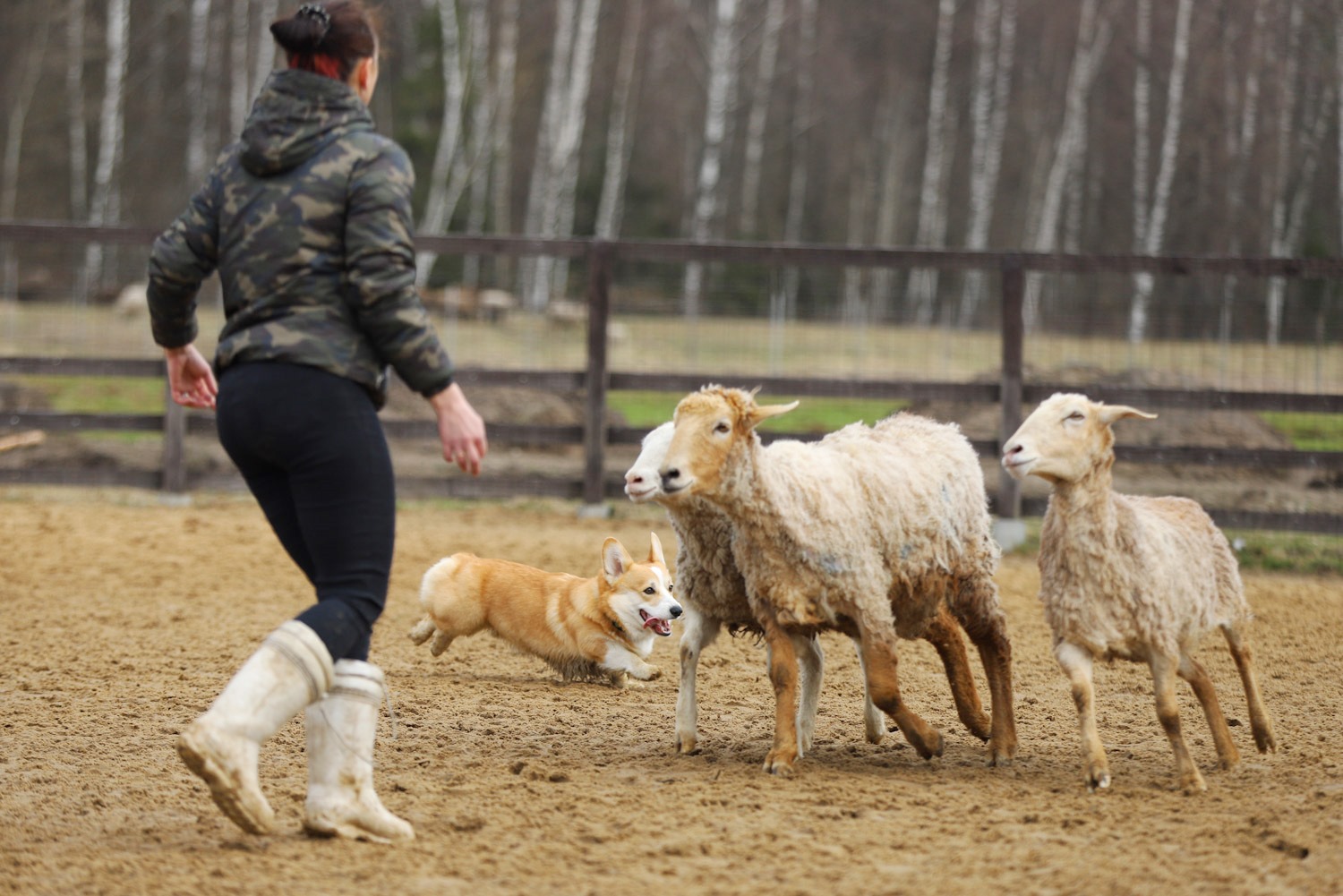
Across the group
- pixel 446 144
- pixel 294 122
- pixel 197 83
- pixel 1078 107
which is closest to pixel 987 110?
pixel 1078 107

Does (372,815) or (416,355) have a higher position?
(416,355)

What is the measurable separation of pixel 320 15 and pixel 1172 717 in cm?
343

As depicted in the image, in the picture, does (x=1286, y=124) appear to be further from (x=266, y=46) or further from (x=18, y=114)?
(x=18, y=114)

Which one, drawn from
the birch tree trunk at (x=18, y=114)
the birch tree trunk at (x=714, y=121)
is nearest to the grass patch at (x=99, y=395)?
the birch tree trunk at (x=714, y=121)

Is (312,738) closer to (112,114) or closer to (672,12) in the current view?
(112,114)

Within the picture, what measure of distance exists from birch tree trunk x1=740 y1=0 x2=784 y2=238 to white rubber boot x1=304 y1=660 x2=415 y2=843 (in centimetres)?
2920

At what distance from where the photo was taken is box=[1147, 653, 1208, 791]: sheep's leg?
15.6 feet

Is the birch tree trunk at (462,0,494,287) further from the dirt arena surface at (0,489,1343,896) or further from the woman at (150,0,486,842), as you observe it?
the woman at (150,0,486,842)

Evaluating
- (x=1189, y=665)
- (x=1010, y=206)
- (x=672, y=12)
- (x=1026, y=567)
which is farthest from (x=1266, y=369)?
(x=1010, y=206)

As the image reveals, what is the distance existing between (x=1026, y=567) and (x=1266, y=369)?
578cm

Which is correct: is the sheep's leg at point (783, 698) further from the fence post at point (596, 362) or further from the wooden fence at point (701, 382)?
the fence post at point (596, 362)

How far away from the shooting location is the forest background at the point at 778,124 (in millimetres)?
27609

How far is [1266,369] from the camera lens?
14758 millimetres

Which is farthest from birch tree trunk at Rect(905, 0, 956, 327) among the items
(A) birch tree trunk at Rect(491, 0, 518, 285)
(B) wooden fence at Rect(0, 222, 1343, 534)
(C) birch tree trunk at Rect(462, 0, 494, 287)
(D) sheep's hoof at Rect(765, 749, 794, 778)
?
(D) sheep's hoof at Rect(765, 749, 794, 778)
